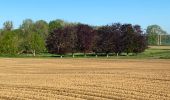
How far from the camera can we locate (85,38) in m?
103

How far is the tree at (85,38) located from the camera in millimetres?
102312

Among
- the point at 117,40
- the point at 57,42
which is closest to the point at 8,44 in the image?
the point at 57,42

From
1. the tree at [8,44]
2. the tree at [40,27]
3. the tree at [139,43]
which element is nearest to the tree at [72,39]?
the tree at [8,44]

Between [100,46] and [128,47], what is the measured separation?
6.43 m

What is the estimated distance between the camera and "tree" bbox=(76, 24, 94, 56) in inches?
4028

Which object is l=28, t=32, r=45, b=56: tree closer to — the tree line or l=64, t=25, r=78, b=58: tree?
the tree line

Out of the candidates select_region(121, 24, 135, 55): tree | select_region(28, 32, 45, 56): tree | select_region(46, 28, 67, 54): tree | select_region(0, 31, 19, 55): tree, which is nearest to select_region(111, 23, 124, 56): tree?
select_region(121, 24, 135, 55): tree

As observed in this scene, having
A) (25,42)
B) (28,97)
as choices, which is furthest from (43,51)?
(28,97)

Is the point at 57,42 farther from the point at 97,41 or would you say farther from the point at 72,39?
the point at 97,41

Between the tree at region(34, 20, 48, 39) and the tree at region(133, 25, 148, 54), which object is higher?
the tree at region(34, 20, 48, 39)

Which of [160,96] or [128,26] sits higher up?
[128,26]

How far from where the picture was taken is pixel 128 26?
105m

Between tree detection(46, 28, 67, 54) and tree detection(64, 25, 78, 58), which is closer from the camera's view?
tree detection(46, 28, 67, 54)

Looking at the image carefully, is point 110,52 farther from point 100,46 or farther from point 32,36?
point 32,36
